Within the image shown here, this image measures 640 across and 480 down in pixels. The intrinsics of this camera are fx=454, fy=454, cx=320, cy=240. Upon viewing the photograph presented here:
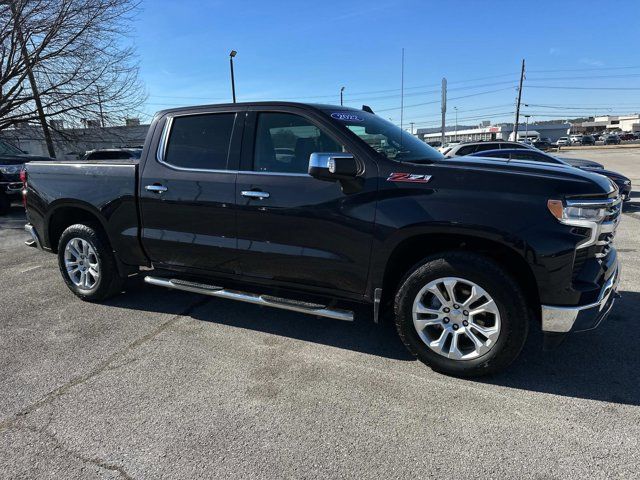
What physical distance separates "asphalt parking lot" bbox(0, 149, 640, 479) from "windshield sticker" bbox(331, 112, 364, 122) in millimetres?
1839

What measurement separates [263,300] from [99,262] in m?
2.04

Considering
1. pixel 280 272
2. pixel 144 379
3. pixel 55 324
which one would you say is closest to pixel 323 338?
pixel 280 272

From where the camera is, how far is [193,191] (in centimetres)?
398

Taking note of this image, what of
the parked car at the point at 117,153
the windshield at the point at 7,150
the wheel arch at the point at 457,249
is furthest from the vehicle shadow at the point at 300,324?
the windshield at the point at 7,150

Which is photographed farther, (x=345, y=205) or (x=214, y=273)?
(x=214, y=273)

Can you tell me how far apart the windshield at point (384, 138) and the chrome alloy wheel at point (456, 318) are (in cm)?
102

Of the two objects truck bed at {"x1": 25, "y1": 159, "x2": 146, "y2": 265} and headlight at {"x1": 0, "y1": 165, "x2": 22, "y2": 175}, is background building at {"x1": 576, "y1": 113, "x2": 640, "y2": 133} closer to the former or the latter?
headlight at {"x1": 0, "y1": 165, "x2": 22, "y2": 175}

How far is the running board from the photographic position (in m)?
3.49

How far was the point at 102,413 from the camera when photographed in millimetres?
2850

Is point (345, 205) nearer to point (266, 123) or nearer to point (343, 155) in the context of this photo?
point (343, 155)

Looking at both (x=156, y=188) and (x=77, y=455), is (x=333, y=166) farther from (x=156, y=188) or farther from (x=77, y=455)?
(x=77, y=455)

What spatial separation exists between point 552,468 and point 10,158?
1440 cm

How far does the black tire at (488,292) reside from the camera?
2984 millimetres

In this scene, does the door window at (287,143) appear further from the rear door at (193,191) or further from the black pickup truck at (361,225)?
the rear door at (193,191)
